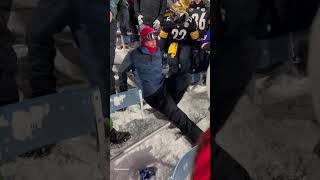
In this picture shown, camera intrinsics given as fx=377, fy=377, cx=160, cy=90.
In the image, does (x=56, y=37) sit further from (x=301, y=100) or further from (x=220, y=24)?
(x=301, y=100)

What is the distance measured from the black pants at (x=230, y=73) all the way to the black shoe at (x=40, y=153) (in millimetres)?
543

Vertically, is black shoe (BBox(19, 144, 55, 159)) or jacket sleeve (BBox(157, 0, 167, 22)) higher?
jacket sleeve (BBox(157, 0, 167, 22))

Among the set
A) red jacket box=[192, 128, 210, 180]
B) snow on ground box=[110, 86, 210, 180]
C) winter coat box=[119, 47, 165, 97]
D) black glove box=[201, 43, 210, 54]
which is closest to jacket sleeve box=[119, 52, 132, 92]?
winter coat box=[119, 47, 165, 97]

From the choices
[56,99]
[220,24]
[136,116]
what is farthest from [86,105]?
[136,116]

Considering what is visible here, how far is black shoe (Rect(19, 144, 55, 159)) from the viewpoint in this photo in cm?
118

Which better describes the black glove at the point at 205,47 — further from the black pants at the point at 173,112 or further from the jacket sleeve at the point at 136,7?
the black pants at the point at 173,112

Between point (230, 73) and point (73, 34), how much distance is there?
500mm

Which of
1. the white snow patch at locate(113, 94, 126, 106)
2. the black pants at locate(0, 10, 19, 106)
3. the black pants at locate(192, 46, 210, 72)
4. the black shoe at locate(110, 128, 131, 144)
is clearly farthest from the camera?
the black pants at locate(192, 46, 210, 72)

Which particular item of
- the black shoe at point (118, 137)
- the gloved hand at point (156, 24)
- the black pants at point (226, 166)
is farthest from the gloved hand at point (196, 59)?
the black pants at point (226, 166)

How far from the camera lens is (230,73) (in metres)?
1.12

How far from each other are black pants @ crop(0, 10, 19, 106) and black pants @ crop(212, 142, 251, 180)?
25.3 inches

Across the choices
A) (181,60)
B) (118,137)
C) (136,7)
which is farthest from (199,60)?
(118,137)

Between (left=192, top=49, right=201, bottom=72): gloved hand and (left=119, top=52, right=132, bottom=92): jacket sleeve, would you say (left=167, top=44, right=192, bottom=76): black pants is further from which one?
(left=119, top=52, right=132, bottom=92): jacket sleeve

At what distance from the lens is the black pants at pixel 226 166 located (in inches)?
47.5
